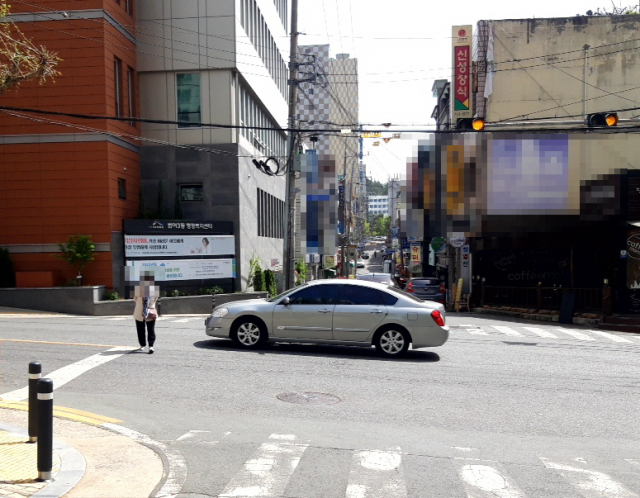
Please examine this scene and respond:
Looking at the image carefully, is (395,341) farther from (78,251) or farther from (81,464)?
(78,251)

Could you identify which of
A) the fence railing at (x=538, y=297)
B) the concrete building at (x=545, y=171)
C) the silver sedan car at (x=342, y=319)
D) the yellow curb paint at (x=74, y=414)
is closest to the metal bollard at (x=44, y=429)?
the yellow curb paint at (x=74, y=414)

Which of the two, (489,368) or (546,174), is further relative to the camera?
(546,174)

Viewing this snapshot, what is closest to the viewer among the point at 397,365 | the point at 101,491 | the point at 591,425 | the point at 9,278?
the point at 101,491

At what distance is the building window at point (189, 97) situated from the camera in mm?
28156

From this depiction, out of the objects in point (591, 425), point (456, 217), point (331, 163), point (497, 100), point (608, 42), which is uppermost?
point (608, 42)

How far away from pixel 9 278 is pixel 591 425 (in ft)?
70.5

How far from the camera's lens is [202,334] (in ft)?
49.3

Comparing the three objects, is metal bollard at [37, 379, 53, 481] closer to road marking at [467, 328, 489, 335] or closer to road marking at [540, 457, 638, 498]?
road marking at [540, 457, 638, 498]

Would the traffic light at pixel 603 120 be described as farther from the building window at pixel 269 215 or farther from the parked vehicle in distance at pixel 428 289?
the building window at pixel 269 215

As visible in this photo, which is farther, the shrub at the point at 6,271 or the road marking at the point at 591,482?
the shrub at the point at 6,271

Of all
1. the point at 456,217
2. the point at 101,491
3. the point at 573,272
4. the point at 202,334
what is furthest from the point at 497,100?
the point at 101,491

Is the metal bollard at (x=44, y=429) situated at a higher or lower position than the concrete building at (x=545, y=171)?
lower

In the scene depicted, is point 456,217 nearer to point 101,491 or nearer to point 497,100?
point 497,100

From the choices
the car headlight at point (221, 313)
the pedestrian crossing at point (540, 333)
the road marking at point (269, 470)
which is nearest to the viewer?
the road marking at point (269, 470)
